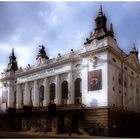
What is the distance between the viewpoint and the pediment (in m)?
42.3

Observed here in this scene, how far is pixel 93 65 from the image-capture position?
36281mm

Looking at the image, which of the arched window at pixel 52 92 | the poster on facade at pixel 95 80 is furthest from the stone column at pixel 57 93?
the poster on facade at pixel 95 80

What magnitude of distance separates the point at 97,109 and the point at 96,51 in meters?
7.95

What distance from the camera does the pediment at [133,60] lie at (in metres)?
42.3

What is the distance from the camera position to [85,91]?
121 feet

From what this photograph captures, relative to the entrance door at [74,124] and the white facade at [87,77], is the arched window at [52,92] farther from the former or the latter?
the entrance door at [74,124]

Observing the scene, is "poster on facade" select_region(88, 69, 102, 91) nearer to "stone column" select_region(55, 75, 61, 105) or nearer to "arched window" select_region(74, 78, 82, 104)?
"arched window" select_region(74, 78, 82, 104)

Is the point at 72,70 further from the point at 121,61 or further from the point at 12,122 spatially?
the point at 12,122

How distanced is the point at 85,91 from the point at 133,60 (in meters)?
12.5

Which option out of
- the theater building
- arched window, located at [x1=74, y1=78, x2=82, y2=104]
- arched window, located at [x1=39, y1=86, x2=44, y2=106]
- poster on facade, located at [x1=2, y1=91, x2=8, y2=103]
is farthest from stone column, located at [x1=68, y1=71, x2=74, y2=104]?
poster on facade, located at [x1=2, y1=91, x2=8, y2=103]

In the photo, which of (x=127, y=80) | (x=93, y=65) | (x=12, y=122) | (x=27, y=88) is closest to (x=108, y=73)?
(x=93, y=65)

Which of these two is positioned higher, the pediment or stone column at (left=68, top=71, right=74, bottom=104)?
the pediment

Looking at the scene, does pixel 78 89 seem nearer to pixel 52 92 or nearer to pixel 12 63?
pixel 52 92

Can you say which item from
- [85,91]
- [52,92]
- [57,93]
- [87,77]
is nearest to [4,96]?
[52,92]
